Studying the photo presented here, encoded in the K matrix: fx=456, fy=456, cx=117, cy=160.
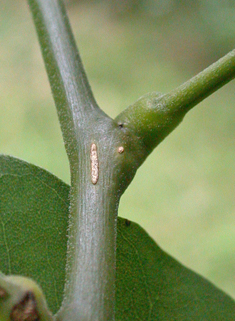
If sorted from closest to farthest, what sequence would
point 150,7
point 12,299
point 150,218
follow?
point 12,299 → point 150,218 → point 150,7

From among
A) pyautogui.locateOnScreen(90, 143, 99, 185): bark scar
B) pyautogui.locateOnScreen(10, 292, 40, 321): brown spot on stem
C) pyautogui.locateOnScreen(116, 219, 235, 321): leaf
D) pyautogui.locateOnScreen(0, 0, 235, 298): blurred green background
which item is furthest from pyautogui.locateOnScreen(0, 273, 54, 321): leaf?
pyautogui.locateOnScreen(0, 0, 235, 298): blurred green background

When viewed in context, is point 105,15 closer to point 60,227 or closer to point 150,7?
point 150,7

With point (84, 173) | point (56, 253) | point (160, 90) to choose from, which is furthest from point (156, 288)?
point (160, 90)

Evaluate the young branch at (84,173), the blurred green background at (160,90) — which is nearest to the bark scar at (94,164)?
the young branch at (84,173)

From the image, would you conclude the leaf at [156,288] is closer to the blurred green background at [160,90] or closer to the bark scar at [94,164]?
the bark scar at [94,164]

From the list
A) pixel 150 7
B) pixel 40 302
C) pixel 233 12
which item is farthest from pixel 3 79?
pixel 40 302

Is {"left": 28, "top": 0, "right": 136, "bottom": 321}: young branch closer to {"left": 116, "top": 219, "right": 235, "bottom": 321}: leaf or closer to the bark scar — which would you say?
the bark scar

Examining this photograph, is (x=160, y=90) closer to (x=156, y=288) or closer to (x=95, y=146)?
(x=156, y=288)
